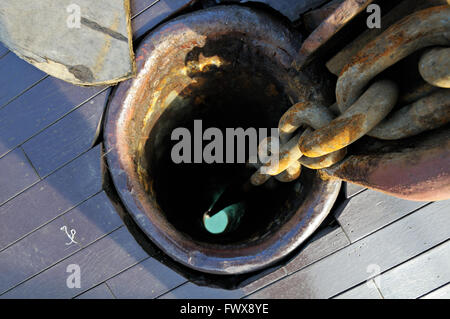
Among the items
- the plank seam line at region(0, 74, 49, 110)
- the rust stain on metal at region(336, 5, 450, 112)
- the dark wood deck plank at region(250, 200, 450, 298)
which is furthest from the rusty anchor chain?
the plank seam line at region(0, 74, 49, 110)

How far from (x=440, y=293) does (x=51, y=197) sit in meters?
1.56

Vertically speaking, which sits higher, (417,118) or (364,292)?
(417,118)

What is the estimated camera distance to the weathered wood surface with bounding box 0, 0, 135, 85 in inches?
44.6

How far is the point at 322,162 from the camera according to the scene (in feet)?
2.55

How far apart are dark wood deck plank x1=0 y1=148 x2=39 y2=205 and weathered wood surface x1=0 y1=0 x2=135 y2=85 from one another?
419 mm

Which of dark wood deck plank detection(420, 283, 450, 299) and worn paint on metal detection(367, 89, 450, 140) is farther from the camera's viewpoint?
dark wood deck plank detection(420, 283, 450, 299)

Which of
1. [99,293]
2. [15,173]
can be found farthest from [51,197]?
[99,293]

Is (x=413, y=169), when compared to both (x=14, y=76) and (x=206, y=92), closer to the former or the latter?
(x=206, y=92)

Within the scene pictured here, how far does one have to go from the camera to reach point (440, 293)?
1381mm

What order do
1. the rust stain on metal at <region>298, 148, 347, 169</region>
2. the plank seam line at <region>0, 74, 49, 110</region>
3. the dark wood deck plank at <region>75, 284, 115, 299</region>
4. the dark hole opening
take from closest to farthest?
the rust stain on metal at <region>298, 148, 347, 169</region>, the dark hole opening, the plank seam line at <region>0, 74, 49, 110</region>, the dark wood deck plank at <region>75, 284, 115, 299</region>

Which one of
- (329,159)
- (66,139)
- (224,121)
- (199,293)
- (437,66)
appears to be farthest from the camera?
(224,121)

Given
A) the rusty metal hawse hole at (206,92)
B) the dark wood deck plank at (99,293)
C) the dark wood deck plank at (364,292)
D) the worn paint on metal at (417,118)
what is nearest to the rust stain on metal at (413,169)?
the worn paint on metal at (417,118)

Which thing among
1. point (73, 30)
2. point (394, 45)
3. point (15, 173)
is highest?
point (73, 30)

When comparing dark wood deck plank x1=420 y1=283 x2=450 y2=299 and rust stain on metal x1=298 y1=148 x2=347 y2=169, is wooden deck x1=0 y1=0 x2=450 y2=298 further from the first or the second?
rust stain on metal x1=298 y1=148 x2=347 y2=169
